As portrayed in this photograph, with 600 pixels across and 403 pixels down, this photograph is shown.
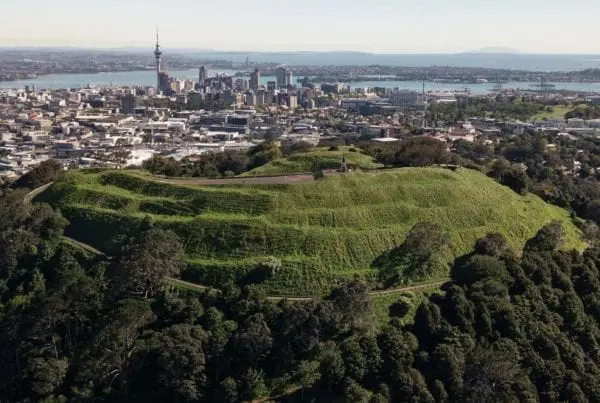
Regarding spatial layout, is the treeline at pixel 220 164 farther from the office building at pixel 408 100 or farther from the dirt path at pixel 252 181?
the office building at pixel 408 100

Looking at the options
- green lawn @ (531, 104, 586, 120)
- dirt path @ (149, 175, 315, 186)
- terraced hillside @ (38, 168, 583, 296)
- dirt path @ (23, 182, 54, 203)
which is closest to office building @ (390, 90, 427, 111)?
green lawn @ (531, 104, 586, 120)

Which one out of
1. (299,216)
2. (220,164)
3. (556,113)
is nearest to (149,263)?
(299,216)

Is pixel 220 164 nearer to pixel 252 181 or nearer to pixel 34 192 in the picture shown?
pixel 252 181

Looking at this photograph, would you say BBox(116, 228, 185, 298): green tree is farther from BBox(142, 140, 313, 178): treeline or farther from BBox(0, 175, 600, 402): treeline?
BBox(142, 140, 313, 178): treeline

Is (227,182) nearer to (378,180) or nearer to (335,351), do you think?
(378,180)

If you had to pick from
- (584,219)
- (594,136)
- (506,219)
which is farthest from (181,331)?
(594,136)

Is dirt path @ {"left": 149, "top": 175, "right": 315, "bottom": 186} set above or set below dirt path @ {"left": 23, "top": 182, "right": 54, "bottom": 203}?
above
